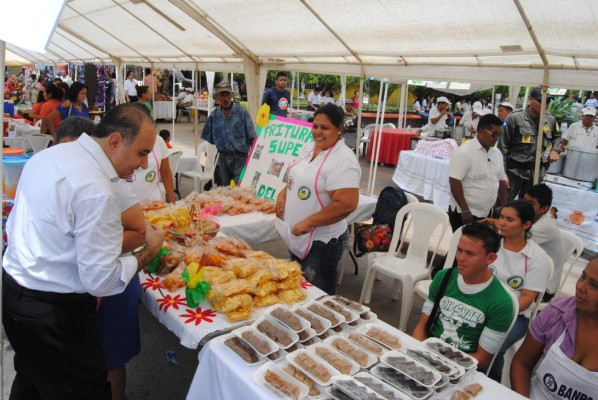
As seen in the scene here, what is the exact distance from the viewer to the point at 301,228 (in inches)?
115

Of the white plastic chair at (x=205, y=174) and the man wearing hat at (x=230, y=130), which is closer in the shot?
the man wearing hat at (x=230, y=130)

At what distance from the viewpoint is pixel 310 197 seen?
295cm

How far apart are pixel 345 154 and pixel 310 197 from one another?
14.7 inches

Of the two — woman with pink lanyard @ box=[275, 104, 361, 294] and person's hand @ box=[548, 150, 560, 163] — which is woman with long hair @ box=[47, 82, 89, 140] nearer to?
woman with pink lanyard @ box=[275, 104, 361, 294]

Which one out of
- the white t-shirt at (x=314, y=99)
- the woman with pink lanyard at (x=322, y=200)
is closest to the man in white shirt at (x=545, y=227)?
the woman with pink lanyard at (x=322, y=200)

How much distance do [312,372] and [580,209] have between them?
17.3ft

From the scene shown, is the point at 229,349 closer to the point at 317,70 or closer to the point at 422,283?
the point at 422,283

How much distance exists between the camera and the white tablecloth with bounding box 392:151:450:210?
779 centimetres

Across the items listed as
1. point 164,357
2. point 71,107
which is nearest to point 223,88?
point 71,107

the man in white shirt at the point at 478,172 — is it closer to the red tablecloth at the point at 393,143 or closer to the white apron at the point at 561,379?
the white apron at the point at 561,379

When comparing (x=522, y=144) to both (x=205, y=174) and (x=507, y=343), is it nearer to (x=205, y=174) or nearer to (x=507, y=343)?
(x=507, y=343)

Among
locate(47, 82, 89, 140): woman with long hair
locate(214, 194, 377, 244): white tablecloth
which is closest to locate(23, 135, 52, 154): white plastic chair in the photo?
locate(47, 82, 89, 140): woman with long hair

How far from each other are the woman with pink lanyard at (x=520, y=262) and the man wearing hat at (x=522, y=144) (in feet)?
9.97

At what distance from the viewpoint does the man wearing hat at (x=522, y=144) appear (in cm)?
545
